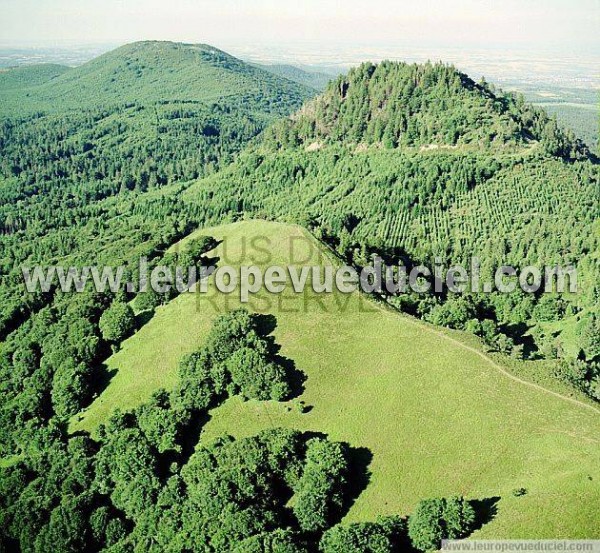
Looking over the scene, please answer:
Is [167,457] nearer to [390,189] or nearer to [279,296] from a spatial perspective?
[279,296]

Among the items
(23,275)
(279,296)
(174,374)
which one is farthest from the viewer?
(23,275)

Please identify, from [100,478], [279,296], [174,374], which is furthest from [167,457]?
[279,296]

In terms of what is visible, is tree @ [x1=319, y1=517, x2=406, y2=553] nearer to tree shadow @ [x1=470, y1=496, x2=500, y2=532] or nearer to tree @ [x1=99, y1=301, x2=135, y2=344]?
tree shadow @ [x1=470, y1=496, x2=500, y2=532]

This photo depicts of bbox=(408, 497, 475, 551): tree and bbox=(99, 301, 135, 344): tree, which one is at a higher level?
bbox=(99, 301, 135, 344): tree

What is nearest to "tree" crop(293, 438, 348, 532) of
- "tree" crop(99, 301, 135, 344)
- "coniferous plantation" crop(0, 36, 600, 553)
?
"coniferous plantation" crop(0, 36, 600, 553)

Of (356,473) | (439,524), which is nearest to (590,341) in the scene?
(356,473)

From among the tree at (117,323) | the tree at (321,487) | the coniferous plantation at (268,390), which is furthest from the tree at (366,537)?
the tree at (117,323)

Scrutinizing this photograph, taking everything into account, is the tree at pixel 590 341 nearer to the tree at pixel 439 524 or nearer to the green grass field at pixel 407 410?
the green grass field at pixel 407 410
